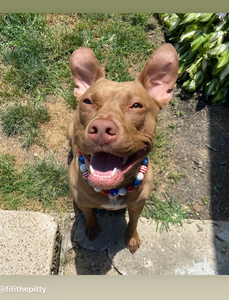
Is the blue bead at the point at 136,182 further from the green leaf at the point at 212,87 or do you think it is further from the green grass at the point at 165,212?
the green leaf at the point at 212,87

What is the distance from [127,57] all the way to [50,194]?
8.99ft

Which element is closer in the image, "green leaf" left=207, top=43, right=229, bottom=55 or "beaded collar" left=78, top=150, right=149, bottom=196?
"beaded collar" left=78, top=150, right=149, bottom=196

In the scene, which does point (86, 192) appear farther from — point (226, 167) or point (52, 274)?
point (226, 167)

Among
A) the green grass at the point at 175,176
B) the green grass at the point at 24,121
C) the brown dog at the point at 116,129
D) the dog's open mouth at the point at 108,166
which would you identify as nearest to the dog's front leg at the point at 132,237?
the brown dog at the point at 116,129

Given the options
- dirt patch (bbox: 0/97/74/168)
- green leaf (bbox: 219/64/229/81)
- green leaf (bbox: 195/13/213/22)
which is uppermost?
green leaf (bbox: 195/13/213/22)

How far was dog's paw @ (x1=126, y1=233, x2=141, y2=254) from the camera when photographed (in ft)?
11.3

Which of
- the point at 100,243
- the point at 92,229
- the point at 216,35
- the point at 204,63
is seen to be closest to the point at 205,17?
the point at 216,35

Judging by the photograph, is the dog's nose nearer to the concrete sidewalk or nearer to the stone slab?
the concrete sidewalk

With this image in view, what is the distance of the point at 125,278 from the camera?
3.39 metres

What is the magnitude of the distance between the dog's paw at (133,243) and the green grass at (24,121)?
2079 millimetres

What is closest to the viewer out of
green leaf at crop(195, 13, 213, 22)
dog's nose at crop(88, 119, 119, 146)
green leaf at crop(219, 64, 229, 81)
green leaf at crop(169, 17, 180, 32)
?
dog's nose at crop(88, 119, 119, 146)

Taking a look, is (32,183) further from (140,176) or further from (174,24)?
(174,24)

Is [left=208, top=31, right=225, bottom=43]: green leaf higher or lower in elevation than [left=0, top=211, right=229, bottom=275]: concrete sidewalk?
higher

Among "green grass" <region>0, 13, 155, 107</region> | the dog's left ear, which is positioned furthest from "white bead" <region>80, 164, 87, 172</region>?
"green grass" <region>0, 13, 155, 107</region>
